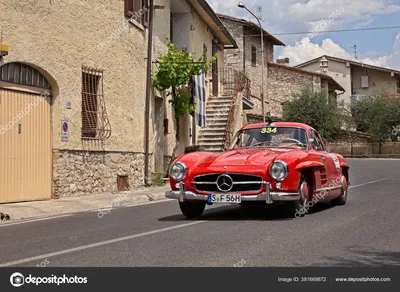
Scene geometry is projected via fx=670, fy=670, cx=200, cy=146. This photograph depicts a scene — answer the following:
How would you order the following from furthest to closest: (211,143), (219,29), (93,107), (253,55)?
(253,55)
(219,29)
(211,143)
(93,107)

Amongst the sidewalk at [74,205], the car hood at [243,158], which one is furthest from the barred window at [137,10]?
the car hood at [243,158]

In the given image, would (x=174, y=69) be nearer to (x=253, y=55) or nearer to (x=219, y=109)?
(x=219, y=109)

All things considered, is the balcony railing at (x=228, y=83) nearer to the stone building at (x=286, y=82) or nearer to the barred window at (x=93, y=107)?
the barred window at (x=93, y=107)

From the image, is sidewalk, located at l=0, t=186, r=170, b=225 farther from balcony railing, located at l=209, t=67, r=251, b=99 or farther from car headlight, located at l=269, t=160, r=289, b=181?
balcony railing, located at l=209, t=67, r=251, b=99

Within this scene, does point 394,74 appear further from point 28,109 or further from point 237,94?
point 28,109

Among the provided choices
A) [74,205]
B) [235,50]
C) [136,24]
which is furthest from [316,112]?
[74,205]

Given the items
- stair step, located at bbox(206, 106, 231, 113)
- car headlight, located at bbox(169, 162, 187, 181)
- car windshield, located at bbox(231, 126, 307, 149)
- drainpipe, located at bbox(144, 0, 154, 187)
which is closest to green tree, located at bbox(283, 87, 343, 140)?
stair step, located at bbox(206, 106, 231, 113)

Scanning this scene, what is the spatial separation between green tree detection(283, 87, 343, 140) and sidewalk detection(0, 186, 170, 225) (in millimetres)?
34230

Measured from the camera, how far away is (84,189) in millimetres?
16328

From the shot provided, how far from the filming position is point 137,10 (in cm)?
1994

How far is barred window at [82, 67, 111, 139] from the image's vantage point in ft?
54.5

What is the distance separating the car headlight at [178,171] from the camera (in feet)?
32.3

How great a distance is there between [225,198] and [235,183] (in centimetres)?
27

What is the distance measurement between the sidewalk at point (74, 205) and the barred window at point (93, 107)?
1678 mm
